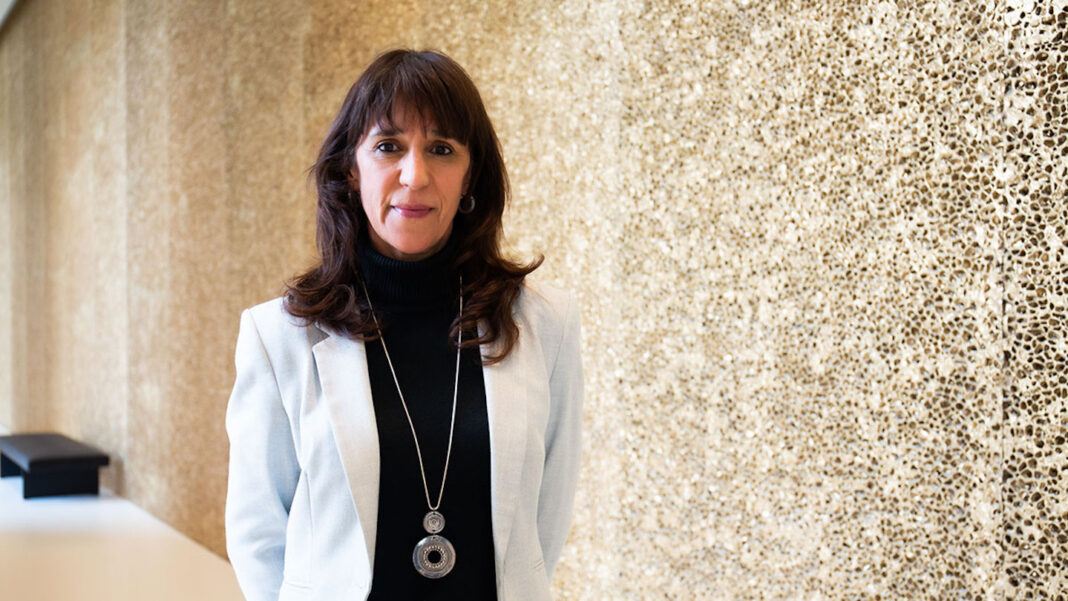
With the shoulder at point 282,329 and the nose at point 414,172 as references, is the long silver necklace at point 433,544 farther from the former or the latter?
the nose at point 414,172

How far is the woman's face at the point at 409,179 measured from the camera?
78.7 inches

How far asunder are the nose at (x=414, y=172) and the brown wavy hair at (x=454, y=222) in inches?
3.2

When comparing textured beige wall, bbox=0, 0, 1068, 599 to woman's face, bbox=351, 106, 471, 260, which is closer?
woman's face, bbox=351, 106, 471, 260

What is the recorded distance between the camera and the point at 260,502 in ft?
6.83

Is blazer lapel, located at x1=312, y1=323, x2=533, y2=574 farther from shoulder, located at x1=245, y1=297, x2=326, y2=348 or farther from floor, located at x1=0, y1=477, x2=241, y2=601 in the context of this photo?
floor, located at x1=0, y1=477, x2=241, y2=601

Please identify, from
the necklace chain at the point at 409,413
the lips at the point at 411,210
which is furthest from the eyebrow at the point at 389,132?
the necklace chain at the point at 409,413

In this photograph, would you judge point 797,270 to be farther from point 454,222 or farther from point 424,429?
point 424,429

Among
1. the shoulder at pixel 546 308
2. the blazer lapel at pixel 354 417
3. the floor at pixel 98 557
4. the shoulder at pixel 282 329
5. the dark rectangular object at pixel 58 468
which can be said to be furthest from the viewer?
the dark rectangular object at pixel 58 468

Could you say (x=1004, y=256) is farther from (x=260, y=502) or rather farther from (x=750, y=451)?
(x=260, y=502)

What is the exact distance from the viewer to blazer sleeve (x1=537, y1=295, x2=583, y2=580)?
7.41ft

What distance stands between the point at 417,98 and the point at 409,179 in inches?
6.3

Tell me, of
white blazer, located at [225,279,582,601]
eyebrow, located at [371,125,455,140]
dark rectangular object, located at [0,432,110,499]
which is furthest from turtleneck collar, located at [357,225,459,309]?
dark rectangular object, located at [0,432,110,499]

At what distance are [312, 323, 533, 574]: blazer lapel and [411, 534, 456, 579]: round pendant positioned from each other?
8cm

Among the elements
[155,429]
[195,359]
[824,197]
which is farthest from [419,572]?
[155,429]
